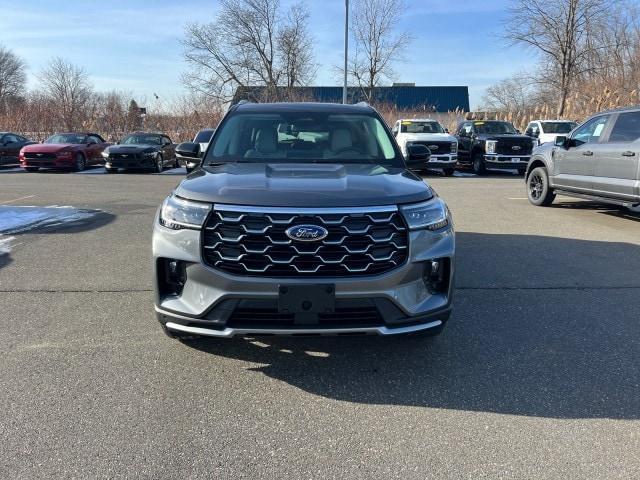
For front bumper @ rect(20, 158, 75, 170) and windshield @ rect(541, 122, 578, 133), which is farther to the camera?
windshield @ rect(541, 122, 578, 133)

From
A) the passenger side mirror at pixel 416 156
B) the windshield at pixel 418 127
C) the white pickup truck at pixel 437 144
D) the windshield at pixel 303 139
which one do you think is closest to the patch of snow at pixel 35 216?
the windshield at pixel 303 139

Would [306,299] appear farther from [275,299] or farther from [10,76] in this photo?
[10,76]

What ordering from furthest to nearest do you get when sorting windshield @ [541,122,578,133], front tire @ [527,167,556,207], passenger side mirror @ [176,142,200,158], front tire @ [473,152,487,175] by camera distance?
1. windshield @ [541,122,578,133]
2. front tire @ [473,152,487,175]
3. front tire @ [527,167,556,207]
4. passenger side mirror @ [176,142,200,158]

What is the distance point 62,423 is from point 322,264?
1.74 m

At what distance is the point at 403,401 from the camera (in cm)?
321

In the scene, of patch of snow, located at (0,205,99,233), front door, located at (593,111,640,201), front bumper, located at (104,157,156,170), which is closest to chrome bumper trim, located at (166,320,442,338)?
patch of snow, located at (0,205,99,233)

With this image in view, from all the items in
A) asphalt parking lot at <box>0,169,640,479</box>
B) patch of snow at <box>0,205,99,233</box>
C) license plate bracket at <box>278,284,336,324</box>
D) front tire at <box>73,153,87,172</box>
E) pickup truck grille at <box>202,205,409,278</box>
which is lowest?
asphalt parking lot at <box>0,169,640,479</box>

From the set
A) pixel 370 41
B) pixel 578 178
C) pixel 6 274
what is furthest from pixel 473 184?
pixel 370 41

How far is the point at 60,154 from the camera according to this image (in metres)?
19.6

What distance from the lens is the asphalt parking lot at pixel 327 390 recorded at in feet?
8.64

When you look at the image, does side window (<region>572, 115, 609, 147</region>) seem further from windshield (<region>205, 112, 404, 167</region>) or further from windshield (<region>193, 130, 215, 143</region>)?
windshield (<region>193, 130, 215, 143</region>)

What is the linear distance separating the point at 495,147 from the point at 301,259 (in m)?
16.8

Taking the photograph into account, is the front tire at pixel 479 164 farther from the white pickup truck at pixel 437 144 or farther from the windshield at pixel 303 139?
the windshield at pixel 303 139

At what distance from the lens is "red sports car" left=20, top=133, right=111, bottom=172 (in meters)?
19.5
